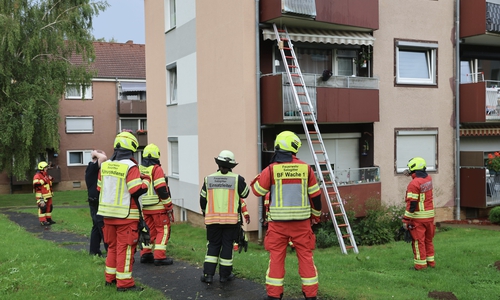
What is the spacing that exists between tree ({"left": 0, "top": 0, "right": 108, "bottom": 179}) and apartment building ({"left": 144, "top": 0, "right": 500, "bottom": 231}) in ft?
24.3

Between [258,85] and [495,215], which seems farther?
[495,215]

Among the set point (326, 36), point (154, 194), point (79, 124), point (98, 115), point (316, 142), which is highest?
point (326, 36)

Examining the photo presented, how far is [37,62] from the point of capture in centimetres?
2152

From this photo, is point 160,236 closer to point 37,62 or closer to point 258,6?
point 258,6

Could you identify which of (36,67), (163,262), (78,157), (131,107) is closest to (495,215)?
(163,262)

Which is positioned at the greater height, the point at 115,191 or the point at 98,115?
the point at 98,115

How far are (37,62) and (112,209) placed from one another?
18.2 metres

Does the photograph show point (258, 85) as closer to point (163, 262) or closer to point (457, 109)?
point (163, 262)

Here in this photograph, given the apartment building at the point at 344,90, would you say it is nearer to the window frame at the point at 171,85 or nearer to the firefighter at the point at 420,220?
the window frame at the point at 171,85

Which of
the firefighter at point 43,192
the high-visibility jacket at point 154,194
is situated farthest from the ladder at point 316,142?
the firefighter at point 43,192

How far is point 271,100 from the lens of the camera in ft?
41.0

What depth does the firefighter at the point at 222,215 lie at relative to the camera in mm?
6552

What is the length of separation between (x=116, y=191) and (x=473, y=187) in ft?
42.8

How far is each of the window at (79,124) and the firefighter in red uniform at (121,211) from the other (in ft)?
92.0
